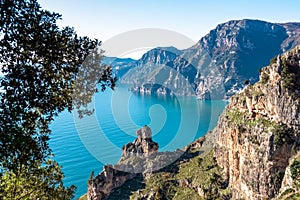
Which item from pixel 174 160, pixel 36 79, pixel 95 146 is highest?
pixel 95 146

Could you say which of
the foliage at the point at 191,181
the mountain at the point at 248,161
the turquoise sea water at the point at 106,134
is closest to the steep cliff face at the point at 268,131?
the mountain at the point at 248,161

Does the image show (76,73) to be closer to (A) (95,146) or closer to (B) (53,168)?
(B) (53,168)

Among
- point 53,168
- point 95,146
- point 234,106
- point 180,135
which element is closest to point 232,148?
point 234,106

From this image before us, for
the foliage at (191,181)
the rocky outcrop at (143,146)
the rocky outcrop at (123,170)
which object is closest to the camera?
the foliage at (191,181)

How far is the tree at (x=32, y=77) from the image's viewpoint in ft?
27.7

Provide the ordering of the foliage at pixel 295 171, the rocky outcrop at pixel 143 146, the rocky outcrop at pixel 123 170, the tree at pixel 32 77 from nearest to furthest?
the tree at pixel 32 77 → the foliage at pixel 295 171 → the rocky outcrop at pixel 123 170 → the rocky outcrop at pixel 143 146

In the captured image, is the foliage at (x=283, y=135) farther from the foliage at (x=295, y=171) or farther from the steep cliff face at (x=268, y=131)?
the foliage at (x=295, y=171)

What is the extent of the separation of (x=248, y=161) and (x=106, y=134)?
87668 millimetres

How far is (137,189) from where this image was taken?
72.8m

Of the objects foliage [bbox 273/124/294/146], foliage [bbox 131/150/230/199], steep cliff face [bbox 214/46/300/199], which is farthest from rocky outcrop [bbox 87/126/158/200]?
foliage [bbox 273/124/294/146]

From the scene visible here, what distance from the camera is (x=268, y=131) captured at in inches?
1839

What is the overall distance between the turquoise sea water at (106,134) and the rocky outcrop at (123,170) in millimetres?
16720

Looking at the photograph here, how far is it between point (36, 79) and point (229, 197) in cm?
5486

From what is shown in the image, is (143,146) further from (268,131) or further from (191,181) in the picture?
(268,131)
